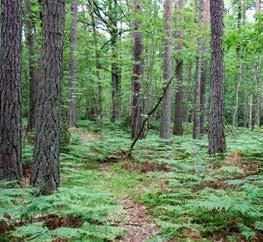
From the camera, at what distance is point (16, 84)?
7.81 m

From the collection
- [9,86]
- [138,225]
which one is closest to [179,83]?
[9,86]

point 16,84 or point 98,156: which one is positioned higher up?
point 16,84

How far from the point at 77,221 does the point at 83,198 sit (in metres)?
1.26

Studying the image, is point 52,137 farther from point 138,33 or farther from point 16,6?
point 138,33

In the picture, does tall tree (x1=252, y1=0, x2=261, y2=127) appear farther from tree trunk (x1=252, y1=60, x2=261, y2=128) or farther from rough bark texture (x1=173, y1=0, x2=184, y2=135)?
rough bark texture (x1=173, y1=0, x2=184, y2=135)

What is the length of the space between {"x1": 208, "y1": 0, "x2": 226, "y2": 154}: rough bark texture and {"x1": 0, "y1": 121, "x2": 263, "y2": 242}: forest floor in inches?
21.1

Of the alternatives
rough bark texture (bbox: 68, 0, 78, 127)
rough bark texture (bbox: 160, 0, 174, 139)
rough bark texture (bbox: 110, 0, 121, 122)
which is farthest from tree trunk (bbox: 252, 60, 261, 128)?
rough bark texture (bbox: 68, 0, 78, 127)

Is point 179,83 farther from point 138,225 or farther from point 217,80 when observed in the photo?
point 138,225

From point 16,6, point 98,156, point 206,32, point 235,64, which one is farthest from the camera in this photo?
point 235,64

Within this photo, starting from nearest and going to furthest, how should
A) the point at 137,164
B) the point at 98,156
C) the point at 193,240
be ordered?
the point at 193,240 < the point at 137,164 < the point at 98,156

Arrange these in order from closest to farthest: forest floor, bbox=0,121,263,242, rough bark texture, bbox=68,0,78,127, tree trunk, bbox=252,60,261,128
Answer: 1. forest floor, bbox=0,121,263,242
2. rough bark texture, bbox=68,0,78,127
3. tree trunk, bbox=252,60,261,128

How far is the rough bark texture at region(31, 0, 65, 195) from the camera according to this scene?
671 centimetres

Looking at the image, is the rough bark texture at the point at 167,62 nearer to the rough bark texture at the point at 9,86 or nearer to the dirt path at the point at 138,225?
the rough bark texture at the point at 9,86

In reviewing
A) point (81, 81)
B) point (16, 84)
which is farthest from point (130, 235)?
point (81, 81)
